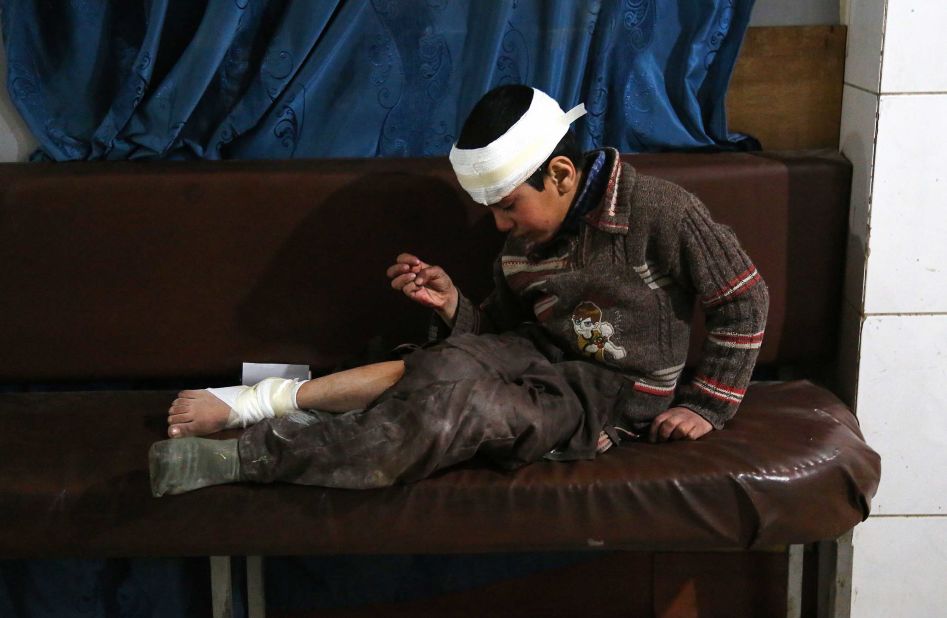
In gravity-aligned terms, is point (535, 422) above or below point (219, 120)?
below

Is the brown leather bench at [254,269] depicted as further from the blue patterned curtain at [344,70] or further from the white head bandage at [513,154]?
the white head bandage at [513,154]

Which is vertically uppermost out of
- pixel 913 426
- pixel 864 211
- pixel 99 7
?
pixel 99 7

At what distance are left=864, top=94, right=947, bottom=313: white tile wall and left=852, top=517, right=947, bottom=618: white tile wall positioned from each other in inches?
18.2

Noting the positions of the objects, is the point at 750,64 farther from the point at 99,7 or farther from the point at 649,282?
the point at 99,7

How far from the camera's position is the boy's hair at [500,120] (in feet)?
5.96

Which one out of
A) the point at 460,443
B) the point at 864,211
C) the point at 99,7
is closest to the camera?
the point at 460,443

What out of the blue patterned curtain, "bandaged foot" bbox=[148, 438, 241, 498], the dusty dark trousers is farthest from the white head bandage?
"bandaged foot" bbox=[148, 438, 241, 498]

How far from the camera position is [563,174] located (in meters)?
1.88

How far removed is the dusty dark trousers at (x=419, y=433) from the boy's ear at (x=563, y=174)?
1.18 ft

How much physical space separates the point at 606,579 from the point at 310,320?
87cm

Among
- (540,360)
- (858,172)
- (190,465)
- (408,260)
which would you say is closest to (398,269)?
(408,260)

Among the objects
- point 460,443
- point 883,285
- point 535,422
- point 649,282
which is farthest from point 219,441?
point 883,285

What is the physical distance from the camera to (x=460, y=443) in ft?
5.71

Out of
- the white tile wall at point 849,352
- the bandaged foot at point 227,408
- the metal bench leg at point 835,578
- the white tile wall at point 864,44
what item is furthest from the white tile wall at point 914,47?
the bandaged foot at point 227,408
